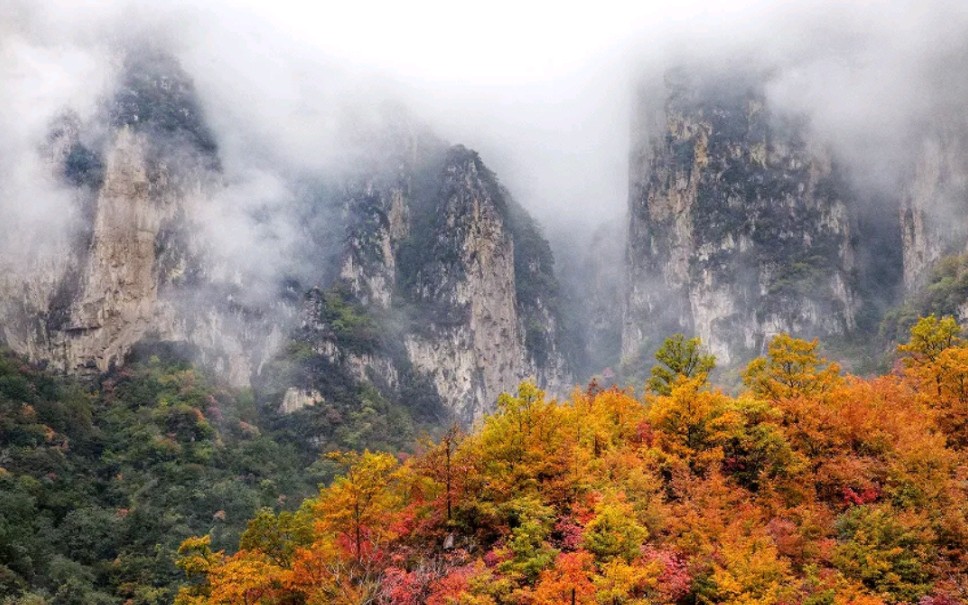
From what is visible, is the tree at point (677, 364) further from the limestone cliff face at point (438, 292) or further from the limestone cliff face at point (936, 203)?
the limestone cliff face at point (438, 292)

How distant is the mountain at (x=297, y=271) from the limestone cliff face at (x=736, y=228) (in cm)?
3341

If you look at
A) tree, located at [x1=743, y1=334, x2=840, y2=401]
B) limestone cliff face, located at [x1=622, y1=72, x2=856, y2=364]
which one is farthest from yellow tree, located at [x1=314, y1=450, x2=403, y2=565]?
limestone cliff face, located at [x1=622, y1=72, x2=856, y2=364]

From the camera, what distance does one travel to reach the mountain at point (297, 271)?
107 metres

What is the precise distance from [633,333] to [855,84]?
64525 mm

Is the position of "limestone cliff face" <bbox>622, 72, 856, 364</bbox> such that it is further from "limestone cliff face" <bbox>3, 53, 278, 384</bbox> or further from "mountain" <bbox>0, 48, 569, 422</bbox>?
"limestone cliff face" <bbox>3, 53, 278, 384</bbox>

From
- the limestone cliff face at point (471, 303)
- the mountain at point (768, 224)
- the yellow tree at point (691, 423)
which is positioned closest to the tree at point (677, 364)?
the yellow tree at point (691, 423)

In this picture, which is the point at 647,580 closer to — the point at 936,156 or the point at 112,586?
the point at 112,586

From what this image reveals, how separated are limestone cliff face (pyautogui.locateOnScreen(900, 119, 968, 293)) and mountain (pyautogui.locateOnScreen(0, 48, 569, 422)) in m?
78.0

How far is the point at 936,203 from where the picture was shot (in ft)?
360

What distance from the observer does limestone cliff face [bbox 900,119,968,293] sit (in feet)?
346

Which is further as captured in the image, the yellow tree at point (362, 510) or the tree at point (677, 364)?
the tree at point (677, 364)

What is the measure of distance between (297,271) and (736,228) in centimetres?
8461

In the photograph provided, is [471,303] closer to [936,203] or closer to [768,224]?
[768,224]

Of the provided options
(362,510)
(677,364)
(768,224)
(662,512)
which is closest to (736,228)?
(768,224)
